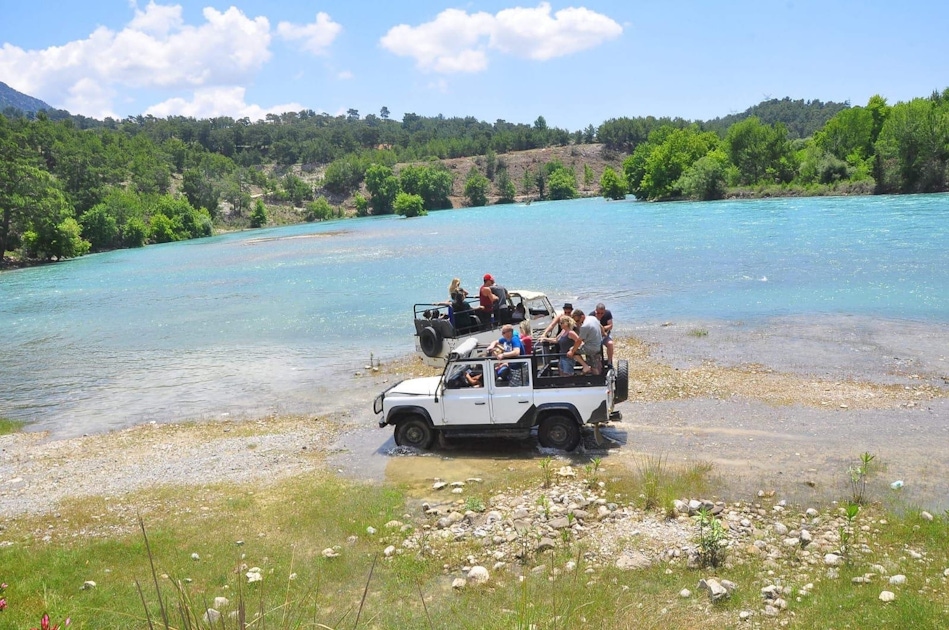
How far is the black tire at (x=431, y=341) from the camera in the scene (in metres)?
17.6

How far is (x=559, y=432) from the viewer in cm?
1302

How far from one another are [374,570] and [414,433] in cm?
496

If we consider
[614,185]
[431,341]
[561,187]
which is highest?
[561,187]

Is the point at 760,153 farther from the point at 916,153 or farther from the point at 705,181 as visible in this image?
the point at 916,153

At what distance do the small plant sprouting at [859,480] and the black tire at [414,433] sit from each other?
24.5 feet

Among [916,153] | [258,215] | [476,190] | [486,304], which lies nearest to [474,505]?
[486,304]

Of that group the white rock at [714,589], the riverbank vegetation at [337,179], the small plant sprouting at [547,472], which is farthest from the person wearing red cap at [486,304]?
the riverbank vegetation at [337,179]

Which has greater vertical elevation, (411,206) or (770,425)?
(411,206)

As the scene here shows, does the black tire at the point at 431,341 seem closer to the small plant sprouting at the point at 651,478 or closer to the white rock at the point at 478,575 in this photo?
the small plant sprouting at the point at 651,478

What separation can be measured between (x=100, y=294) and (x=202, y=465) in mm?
44241

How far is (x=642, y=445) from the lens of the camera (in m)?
13.1

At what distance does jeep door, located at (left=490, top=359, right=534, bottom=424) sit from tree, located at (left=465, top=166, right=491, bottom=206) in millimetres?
176186

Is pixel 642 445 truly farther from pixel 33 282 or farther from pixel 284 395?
pixel 33 282

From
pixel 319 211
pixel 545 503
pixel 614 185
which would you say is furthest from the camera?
pixel 319 211
